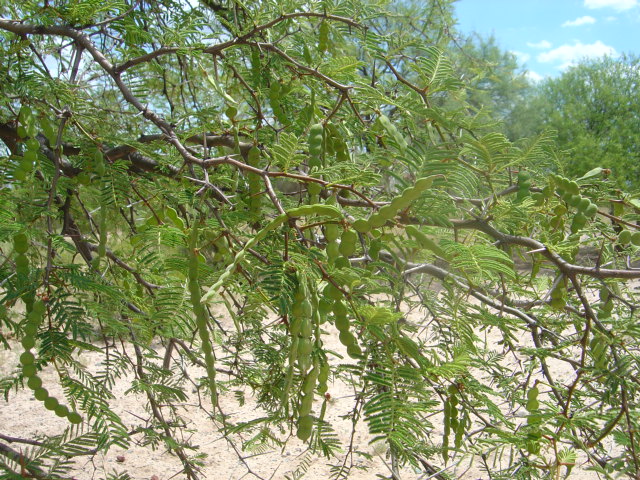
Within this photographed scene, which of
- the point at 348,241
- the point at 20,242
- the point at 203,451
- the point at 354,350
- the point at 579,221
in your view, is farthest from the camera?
the point at 203,451

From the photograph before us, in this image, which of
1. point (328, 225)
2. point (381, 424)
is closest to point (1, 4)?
point (328, 225)

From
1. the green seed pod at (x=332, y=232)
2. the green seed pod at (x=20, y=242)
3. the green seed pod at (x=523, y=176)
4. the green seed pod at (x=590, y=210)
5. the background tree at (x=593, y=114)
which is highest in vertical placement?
the background tree at (x=593, y=114)

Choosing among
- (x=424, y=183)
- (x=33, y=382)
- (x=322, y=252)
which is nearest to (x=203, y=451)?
(x=33, y=382)

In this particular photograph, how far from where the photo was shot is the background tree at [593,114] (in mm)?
9164

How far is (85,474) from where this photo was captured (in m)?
2.89

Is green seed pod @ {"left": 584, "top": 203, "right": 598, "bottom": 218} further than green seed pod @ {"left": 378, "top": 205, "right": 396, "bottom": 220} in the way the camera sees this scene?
Yes

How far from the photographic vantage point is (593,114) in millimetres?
10789

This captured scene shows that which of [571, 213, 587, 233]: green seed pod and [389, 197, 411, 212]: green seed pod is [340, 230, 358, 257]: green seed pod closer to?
[389, 197, 411, 212]: green seed pod

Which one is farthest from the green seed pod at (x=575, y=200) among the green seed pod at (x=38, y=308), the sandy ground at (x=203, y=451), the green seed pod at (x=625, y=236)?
the sandy ground at (x=203, y=451)

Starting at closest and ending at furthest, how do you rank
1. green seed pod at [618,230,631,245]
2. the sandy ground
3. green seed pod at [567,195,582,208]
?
green seed pod at [567,195,582,208] → green seed pod at [618,230,631,245] → the sandy ground

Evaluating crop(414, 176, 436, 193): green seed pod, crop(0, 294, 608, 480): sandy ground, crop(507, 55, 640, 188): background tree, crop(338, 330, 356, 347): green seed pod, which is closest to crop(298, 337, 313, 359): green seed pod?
crop(338, 330, 356, 347): green seed pod

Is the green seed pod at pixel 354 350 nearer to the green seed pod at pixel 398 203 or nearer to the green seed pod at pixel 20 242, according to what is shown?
the green seed pod at pixel 398 203

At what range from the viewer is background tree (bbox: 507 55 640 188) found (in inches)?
361

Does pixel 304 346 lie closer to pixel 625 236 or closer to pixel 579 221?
pixel 579 221
